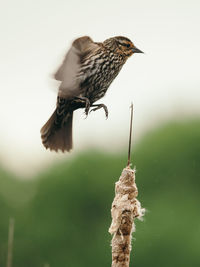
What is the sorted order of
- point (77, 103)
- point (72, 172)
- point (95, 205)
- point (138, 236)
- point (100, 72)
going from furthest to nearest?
point (95, 205)
point (72, 172)
point (138, 236)
point (100, 72)
point (77, 103)

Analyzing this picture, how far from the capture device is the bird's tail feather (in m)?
4.13

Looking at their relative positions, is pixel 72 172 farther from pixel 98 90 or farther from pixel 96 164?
pixel 98 90

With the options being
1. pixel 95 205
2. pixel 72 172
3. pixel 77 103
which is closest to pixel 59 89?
pixel 77 103

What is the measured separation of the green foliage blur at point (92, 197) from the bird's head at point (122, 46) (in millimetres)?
16249

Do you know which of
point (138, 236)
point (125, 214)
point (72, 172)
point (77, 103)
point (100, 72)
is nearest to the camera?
point (125, 214)

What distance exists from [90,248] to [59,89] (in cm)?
1924

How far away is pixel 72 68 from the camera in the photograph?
11.6ft

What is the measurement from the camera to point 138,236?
62.8ft

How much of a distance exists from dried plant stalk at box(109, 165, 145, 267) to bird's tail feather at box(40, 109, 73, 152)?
747 millimetres

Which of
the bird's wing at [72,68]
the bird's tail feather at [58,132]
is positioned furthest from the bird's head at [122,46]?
the bird's tail feather at [58,132]

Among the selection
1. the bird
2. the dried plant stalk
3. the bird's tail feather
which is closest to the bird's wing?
the bird

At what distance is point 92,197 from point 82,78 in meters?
19.4

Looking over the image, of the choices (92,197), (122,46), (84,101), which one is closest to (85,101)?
(84,101)

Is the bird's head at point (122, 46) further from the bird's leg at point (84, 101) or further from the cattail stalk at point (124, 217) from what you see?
the cattail stalk at point (124, 217)
